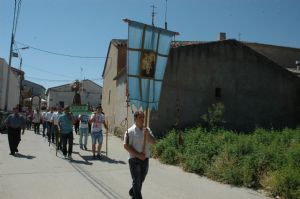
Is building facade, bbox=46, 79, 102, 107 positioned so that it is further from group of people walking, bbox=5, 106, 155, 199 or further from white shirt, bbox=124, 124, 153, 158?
white shirt, bbox=124, 124, 153, 158

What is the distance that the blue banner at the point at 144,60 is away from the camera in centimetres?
975

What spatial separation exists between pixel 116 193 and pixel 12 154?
7601 millimetres

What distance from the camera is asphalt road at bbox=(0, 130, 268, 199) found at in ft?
30.2

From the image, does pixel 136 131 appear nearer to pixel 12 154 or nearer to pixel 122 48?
pixel 12 154

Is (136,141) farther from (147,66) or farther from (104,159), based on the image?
(104,159)

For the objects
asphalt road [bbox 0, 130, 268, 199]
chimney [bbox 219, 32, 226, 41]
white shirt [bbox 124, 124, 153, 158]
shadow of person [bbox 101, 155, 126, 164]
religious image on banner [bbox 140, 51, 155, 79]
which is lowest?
asphalt road [bbox 0, 130, 268, 199]

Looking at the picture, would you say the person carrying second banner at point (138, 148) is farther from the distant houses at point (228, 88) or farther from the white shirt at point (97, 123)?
the distant houses at point (228, 88)

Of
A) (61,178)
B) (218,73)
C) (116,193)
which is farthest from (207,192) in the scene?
(218,73)

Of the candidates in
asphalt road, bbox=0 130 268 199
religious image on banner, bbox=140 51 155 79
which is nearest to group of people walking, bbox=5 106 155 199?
asphalt road, bbox=0 130 268 199

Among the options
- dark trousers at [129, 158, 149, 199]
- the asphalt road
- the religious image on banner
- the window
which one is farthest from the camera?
the window

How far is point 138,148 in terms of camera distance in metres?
7.62

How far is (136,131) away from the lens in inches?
302

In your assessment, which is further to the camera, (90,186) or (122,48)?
(122,48)

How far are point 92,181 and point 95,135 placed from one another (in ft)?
15.8
